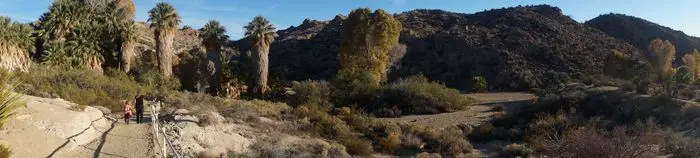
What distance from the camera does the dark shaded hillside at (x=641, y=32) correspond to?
10200 centimetres

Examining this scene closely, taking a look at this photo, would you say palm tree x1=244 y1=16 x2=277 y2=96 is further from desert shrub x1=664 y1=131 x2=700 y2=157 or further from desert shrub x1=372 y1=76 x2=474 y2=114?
desert shrub x1=664 y1=131 x2=700 y2=157

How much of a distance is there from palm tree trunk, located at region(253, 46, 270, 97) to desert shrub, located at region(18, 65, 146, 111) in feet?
51.2

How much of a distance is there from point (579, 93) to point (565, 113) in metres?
5.26

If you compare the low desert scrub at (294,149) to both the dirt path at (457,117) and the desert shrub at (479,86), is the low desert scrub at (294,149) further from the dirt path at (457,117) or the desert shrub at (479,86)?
the desert shrub at (479,86)

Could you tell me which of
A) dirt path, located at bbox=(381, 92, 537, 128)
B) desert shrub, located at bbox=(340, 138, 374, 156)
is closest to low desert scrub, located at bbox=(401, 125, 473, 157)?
desert shrub, located at bbox=(340, 138, 374, 156)

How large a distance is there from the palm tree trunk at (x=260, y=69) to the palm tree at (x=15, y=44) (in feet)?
58.7

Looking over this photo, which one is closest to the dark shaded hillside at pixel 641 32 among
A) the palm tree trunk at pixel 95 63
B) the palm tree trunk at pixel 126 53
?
the palm tree trunk at pixel 126 53

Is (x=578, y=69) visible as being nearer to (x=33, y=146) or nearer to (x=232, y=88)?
(x=232, y=88)

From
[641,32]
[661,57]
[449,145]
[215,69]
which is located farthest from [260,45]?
[641,32]

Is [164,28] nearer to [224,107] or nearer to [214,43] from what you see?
[214,43]

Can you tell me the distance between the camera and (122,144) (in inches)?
645

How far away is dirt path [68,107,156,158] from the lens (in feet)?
49.7

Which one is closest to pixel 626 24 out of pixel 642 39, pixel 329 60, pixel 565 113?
pixel 642 39

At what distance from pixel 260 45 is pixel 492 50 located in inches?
1881
